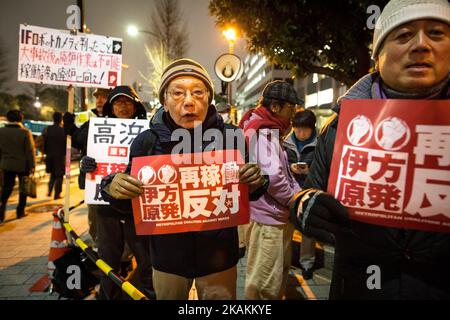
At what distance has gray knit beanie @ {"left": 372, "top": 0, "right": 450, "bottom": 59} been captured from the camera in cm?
116

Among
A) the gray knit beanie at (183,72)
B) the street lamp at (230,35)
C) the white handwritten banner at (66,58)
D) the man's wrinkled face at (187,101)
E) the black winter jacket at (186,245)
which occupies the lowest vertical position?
the black winter jacket at (186,245)

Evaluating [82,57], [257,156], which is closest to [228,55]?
[82,57]

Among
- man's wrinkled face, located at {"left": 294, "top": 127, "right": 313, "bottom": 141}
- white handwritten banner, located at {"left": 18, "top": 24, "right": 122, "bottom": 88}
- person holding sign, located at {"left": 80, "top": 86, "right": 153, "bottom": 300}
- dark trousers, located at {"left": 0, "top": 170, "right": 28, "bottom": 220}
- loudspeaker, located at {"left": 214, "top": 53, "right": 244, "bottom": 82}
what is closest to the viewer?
person holding sign, located at {"left": 80, "top": 86, "right": 153, "bottom": 300}

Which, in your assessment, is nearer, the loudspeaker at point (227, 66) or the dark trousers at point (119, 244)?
the dark trousers at point (119, 244)

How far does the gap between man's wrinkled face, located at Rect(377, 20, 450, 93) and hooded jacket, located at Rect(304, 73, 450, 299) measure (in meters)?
0.14

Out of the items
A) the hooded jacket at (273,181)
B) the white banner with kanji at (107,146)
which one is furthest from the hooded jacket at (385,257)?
the white banner with kanji at (107,146)

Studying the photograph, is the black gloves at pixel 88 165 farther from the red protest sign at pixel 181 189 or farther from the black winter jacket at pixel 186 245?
the red protest sign at pixel 181 189

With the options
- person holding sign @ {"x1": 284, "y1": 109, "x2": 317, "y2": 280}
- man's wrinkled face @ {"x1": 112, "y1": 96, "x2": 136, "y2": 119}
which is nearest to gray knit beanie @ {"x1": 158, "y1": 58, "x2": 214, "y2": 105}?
man's wrinkled face @ {"x1": 112, "y1": 96, "x2": 136, "y2": 119}

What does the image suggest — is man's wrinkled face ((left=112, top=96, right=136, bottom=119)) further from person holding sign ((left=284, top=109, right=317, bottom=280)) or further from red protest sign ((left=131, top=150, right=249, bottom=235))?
person holding sign ((left=284, top=109, right=317, bottom=280))

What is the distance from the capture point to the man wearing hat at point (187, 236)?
1.78 metres

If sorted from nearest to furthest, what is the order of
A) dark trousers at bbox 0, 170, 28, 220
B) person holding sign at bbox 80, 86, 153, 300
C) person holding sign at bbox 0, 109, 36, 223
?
person holding sign at bbox 80, 86, 153, 300
dark trousers at bbox 0, 170, 28, 220
person holding sign at bbox 0, 109, 36, 223

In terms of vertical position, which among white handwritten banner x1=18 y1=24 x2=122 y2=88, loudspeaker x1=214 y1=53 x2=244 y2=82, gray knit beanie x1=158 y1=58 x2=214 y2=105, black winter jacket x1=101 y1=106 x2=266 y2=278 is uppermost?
loudspeaker x1=214 y1=53 x2=244 y2=82

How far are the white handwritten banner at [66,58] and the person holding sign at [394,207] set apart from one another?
3.45 meters

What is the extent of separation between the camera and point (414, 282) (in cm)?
124
